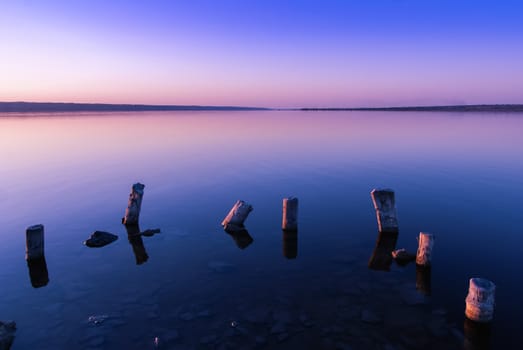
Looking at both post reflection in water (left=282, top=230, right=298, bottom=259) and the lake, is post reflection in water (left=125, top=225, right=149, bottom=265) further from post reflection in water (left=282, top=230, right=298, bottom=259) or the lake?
post reflection in water (left=282, top=230, right=298, bottom=259)

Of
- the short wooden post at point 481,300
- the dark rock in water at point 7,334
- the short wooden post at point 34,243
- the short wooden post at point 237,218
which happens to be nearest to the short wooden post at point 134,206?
the short wooden post at point 34,243

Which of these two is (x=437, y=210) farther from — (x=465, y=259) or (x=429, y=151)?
(x=429, y=151)

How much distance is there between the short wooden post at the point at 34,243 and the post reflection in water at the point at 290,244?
7740mm

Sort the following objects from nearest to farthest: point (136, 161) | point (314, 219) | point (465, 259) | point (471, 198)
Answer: point (465, 259) < point (314, 219) < point (471, 198) < point (136, 161)

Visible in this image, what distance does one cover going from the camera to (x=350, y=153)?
111ft

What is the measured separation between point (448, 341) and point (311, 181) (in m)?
15.3

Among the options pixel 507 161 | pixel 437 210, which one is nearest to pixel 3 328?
pixel 437 210

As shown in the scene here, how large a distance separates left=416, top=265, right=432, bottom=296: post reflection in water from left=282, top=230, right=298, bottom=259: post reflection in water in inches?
145

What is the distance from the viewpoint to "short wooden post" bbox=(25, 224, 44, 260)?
34.5 ft

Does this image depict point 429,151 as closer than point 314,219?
No

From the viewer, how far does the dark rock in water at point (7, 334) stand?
6914 mm

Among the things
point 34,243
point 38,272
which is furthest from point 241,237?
point 34,243

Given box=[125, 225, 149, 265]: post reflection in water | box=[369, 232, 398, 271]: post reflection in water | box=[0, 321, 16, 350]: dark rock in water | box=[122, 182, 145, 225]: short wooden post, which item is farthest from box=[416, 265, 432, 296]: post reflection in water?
box=[122, 182, 145, 225]: short wooden post

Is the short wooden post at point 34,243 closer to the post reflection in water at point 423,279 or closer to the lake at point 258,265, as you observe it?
the lake at point 258,265
